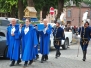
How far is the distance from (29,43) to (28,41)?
3.3 inches

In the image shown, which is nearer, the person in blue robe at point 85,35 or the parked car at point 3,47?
the parked car at point 3,47

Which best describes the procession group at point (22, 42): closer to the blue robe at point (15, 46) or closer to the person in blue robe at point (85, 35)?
the blue robe at point (15, 46)

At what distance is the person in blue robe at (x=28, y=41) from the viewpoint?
11941 millimetres

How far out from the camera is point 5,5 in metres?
40.5

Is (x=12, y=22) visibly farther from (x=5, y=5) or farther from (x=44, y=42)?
(x=5, y=5)

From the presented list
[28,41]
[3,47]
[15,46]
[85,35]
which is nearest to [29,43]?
[28,41]

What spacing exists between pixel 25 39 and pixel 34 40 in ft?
1.12

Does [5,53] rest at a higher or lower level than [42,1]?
lower

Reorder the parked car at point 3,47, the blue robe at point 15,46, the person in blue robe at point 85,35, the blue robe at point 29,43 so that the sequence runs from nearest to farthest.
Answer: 1. the blue robe at point 29,43
2. the blue robe at point 15,46
3. the parked car at point 3,47
4. the person in blue robe at point 85,35

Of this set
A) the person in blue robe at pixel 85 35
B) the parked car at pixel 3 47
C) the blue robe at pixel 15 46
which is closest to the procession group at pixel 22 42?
the blue robe at pixel 15 46

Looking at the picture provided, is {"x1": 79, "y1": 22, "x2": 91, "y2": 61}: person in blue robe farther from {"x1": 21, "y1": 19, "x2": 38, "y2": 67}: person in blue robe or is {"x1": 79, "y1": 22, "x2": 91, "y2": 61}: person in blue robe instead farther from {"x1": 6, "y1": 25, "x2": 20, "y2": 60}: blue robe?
{"x1": 6, "y1": 25, "x2": 20, "y2": 60}: blue robe

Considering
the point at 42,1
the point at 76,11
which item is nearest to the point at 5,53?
the point at 42,1

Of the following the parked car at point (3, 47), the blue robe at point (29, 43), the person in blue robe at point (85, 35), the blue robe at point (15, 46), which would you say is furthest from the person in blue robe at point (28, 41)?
the person in blue robe at point (85, 35)

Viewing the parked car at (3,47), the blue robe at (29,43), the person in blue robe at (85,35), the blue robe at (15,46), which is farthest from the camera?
the person in blue robe at (85,35)
